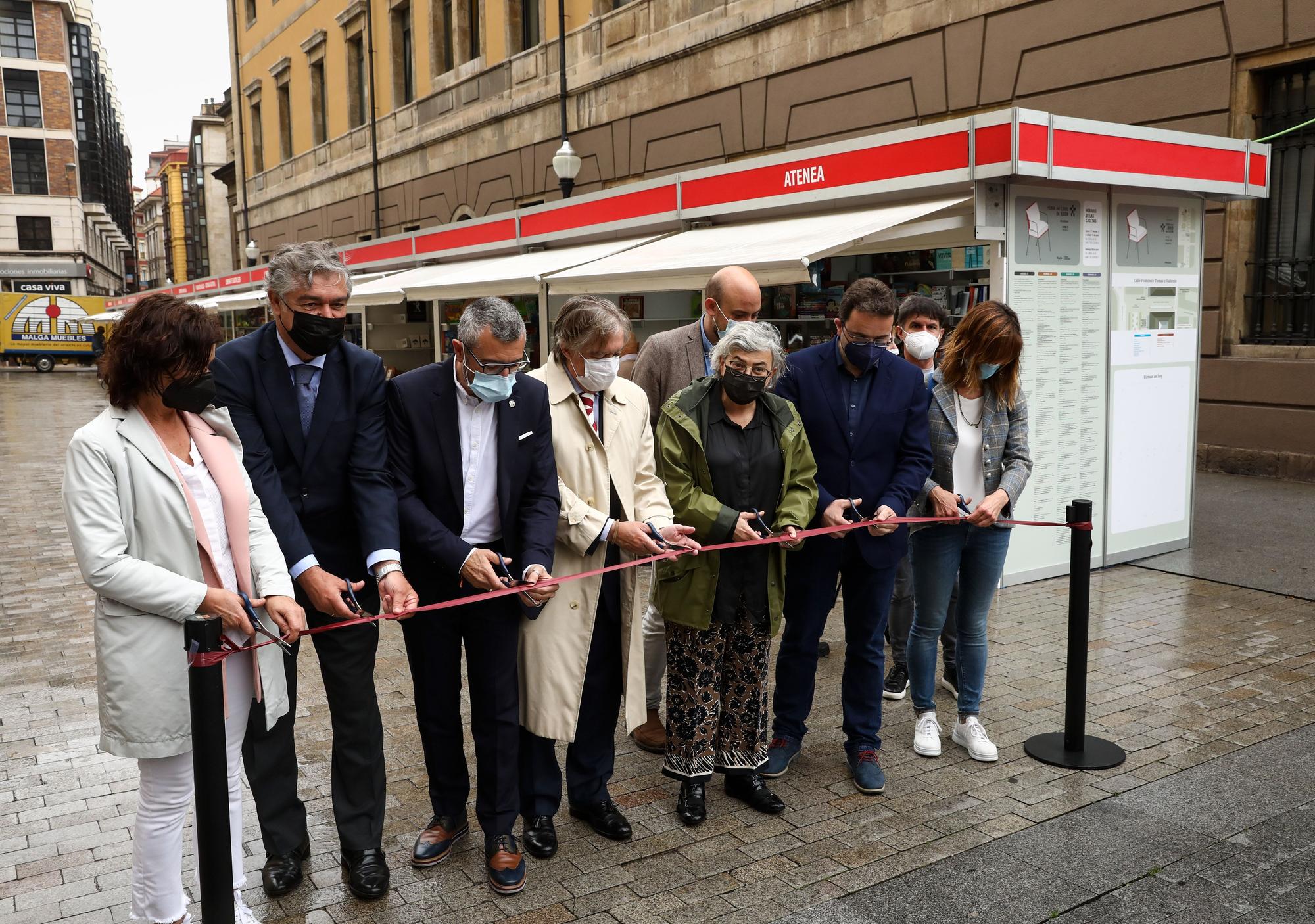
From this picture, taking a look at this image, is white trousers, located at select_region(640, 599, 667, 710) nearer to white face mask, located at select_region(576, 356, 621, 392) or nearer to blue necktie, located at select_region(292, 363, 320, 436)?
white face mask, located at select_region(576, 356, 621, 392)

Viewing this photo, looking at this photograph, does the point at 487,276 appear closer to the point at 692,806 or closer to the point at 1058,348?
the point at 1058,348

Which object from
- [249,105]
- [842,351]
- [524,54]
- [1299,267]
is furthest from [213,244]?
[842,351]

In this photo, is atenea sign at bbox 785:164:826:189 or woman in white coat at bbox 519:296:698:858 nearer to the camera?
woman in white coat at bbox 519:296:698:858

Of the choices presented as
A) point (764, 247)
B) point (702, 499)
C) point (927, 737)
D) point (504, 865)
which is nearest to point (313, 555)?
point (504, 865)

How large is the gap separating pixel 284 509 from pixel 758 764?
1.96m

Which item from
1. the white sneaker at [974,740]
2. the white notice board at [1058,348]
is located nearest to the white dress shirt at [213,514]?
the white sneaker at [974,740]

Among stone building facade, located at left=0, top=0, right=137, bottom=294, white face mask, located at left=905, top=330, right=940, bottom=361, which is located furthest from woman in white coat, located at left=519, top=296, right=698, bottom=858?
stone building facade, located at left=0, top=0, right=137, bottom=294

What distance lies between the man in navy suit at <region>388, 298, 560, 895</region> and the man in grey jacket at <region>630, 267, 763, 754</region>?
41.5 inches

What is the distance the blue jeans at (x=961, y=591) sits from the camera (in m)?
4.55

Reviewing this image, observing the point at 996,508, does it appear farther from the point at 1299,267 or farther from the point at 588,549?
the point at 1299,267

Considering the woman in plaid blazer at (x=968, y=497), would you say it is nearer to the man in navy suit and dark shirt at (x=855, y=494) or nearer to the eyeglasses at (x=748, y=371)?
the man in navy suit and dark shirt at (x=855, y=494)

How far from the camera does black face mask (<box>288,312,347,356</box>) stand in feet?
10.9

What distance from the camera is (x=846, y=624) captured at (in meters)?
4.37

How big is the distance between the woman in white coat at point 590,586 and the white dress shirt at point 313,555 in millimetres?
579
